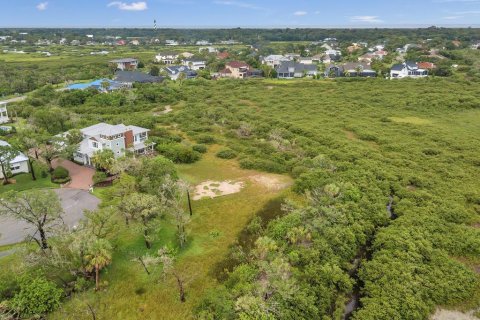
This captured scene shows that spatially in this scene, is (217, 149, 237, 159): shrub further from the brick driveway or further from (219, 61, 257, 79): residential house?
(219, 61, 257, 79): residential house

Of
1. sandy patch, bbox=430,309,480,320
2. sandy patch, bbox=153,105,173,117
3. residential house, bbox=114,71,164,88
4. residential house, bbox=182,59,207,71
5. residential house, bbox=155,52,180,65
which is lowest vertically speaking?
sandy patch, bbox=430,309,480,320

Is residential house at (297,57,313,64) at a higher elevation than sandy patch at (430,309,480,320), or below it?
higher

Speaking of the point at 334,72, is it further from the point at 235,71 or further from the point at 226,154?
the point at 226,154

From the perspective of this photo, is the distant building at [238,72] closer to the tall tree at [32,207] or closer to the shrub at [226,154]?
the shrub at [226,154]

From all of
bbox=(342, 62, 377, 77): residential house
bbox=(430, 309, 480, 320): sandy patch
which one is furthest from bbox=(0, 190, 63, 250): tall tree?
bbox=(342, 62, 377, 77): residential house

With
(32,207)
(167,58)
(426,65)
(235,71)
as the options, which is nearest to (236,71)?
(235,71)

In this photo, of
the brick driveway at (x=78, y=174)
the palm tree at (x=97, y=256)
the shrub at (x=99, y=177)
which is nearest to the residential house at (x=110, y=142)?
the brick driveway at (x=78, y=174)
